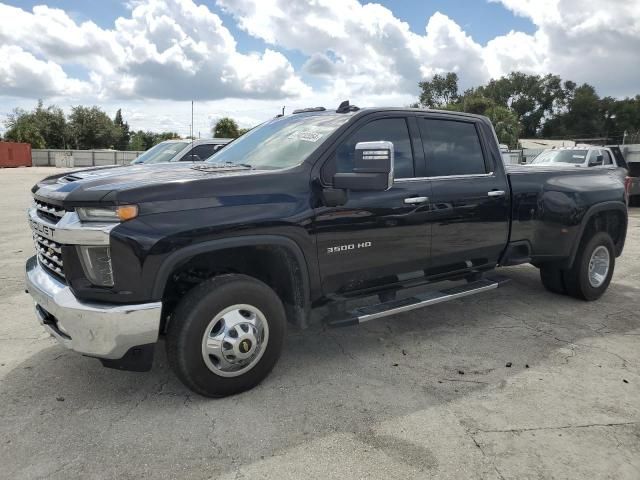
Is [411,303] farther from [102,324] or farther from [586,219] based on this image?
[586,219]

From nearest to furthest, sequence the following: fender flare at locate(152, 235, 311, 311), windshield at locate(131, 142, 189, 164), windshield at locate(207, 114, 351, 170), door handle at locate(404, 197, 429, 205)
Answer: fender flare at locate(152, 235, 311, 311) → windshield at locate(207, 114, 351, 170) → door handle at locate(404, 197, 429, 205) → windshield at locate(131, 142, 189, 164)

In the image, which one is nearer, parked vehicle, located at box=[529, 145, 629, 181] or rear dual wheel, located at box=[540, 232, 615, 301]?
rear dual wheel, located at box=[540, 232, 615, 301]

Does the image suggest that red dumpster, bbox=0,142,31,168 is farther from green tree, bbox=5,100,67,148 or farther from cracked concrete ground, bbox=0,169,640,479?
cracked concrete ground, bbox=0,169,640,479

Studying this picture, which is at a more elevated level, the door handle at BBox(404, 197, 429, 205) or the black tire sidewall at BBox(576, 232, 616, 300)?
the door handle at BBox(404, 197, 429, 205)

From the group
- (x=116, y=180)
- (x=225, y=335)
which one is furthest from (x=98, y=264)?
(x=225, y=335)

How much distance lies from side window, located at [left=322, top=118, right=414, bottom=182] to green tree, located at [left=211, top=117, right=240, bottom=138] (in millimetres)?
57426

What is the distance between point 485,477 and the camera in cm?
261

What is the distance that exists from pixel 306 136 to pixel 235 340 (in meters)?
1.64

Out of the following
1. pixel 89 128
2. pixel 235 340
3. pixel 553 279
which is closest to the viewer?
pixel 235 340

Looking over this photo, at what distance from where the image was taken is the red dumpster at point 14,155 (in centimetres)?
4606

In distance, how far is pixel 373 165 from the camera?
3.31m

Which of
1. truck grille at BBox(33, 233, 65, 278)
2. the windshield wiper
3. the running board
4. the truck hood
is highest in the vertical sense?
the windshield wiper

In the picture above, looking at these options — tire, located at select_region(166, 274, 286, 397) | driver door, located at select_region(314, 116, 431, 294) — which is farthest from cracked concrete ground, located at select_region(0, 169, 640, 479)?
driver door, located at select_region(314, 116, 431, 294)

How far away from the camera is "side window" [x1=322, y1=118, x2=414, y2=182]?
375cm
